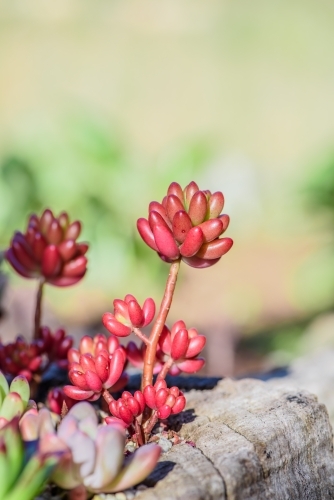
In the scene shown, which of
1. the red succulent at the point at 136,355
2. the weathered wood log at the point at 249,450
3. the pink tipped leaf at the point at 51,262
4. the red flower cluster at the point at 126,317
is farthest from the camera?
the pink tipped leaf at the point at 51,262

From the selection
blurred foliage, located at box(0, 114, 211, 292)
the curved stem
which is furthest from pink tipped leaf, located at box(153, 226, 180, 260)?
blurred foliage, located at box(0, 114, 211, 292)

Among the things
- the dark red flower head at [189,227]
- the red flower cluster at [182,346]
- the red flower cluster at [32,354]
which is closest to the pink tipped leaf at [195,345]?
the red flower cluster at [182,346]

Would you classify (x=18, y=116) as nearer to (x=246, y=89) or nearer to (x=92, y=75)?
(x=92, y=75)

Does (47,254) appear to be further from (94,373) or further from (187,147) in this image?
(187,147)

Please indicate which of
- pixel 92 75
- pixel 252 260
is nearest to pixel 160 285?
pixel 252 260

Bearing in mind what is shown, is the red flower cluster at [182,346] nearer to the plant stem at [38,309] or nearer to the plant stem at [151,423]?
the plant stem at [151,423]

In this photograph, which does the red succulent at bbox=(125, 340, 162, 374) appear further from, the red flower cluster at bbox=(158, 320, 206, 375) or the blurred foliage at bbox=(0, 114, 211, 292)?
the blurred foliage at bbox=(0, 114, 211, 292)
